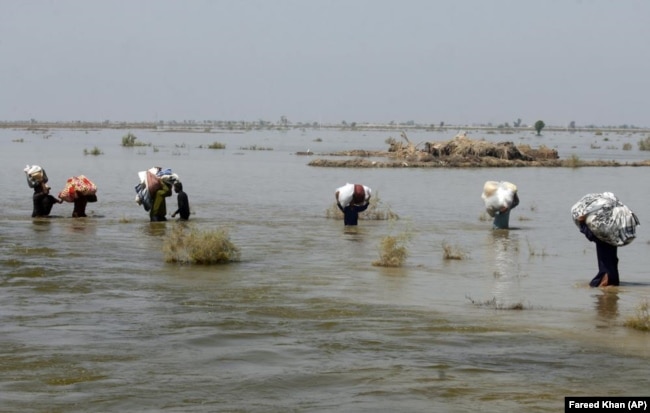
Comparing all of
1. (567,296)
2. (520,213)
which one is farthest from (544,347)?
(520,213)

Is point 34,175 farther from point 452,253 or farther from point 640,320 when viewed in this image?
point 640,320

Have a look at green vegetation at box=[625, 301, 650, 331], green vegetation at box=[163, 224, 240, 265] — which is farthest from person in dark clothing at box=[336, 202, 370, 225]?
green vegetation at box=[625, 301, 650, 331]

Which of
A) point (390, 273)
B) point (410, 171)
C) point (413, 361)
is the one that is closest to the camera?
point (413, 361)

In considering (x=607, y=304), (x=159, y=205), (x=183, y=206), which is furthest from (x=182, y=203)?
(x=607, y=304)

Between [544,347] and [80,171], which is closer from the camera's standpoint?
[544,347]

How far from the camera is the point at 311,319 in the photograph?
10664 mm

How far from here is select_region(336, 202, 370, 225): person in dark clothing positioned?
Answer: 66.8 feet

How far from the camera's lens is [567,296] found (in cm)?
1252

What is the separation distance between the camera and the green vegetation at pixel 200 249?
14734 millimetres

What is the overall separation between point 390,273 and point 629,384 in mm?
6414

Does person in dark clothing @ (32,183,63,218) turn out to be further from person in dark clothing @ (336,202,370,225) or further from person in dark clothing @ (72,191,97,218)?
person in dark clothing @ (336,202,370,225)

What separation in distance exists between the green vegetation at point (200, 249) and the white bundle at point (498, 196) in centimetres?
635

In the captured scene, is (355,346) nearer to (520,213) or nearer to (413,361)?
(413,361)

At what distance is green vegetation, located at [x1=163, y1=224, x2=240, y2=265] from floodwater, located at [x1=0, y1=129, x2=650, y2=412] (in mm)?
251
